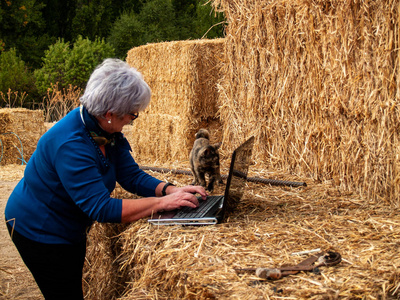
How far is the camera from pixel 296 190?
422 centimetres

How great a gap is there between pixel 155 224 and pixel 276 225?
34.9 inches

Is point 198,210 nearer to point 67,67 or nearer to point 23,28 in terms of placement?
point 67,67

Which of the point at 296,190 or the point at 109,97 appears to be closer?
the point at 109,97

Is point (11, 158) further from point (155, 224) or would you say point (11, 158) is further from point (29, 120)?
point (155, 224)

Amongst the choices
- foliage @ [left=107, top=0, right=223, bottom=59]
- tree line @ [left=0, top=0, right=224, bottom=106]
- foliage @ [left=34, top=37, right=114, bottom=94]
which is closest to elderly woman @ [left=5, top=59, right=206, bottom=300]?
tree line @ [left=0, top=0, right=224, bottom=106]

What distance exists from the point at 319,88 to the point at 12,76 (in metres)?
18.3

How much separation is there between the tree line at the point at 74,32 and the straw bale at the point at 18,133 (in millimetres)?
6410

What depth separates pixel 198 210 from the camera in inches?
127

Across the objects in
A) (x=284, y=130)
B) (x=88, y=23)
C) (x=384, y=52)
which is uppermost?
(x=88, y=23)

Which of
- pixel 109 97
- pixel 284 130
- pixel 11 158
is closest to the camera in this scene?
pixel 109 97

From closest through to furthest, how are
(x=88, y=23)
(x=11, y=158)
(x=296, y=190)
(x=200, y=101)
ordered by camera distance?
(x=296, y=190) → (x=200, y=101) → (x=11, y=158) → (x=88, y=23)

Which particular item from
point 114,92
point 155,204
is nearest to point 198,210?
point 155,204

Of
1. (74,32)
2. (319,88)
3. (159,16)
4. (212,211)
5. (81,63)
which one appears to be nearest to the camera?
(212,211)

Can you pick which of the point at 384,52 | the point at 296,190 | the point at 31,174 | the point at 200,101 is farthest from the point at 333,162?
the point at 200,101
